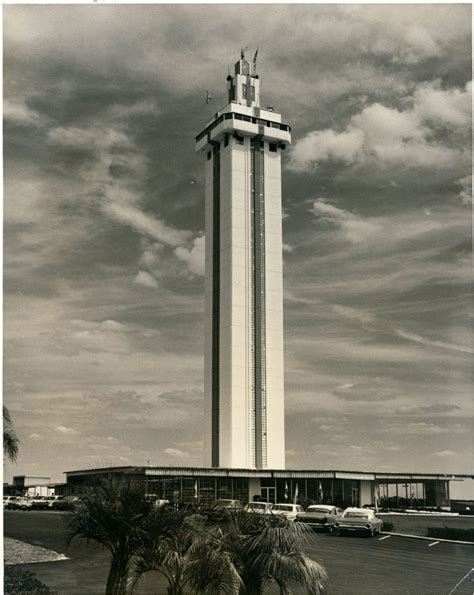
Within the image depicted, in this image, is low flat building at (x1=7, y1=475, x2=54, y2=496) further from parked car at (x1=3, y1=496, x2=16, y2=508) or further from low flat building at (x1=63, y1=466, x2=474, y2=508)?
low flat building at (x1=63, y1=466, x2=474, y2=508)

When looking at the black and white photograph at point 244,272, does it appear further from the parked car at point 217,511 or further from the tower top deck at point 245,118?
the parked car at point 217,511

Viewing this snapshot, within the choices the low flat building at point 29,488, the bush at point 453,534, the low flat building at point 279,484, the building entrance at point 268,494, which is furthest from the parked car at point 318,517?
the low flat building at point 29,488

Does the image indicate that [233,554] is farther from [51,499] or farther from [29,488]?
[29,488]

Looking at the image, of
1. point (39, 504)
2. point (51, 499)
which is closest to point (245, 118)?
point (51, 499)

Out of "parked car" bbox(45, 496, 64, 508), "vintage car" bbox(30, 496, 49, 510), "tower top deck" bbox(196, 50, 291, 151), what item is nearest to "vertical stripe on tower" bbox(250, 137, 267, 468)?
"tower top deck" bbox(196, 50, 291, 151)

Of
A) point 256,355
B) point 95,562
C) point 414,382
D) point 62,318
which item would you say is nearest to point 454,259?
point 414,382

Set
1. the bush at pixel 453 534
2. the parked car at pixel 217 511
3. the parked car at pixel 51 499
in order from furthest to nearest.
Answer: the parked car at pixel 51 499 → the bush at pixel 453 534 → the parked car at pixel 217 511
